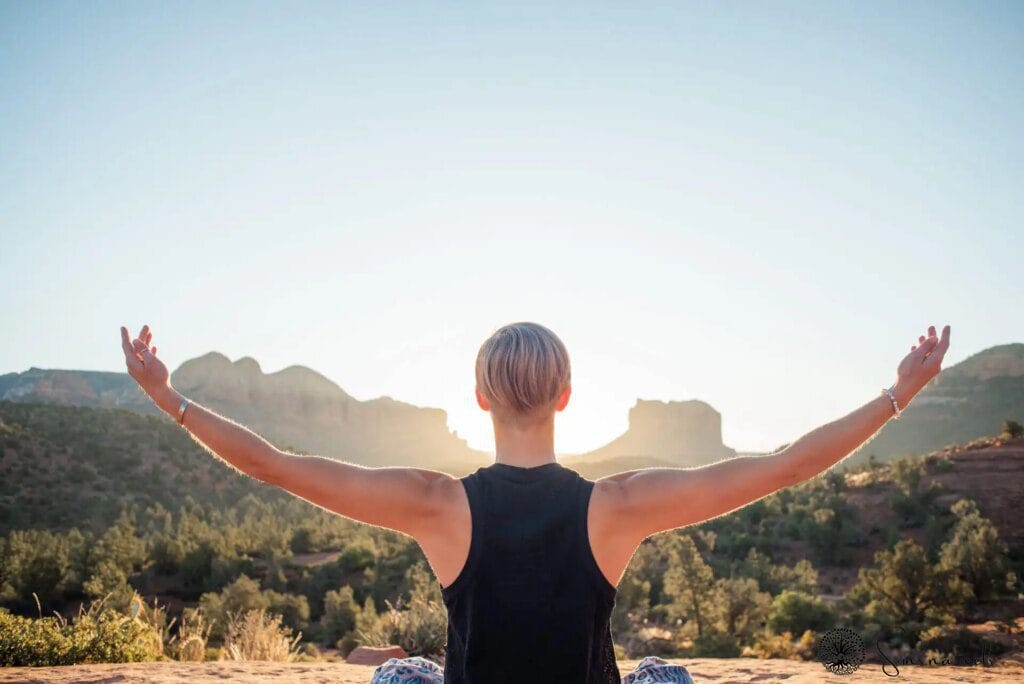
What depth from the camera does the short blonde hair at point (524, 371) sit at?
2111 millimetres

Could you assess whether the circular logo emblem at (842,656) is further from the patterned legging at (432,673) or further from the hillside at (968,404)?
the hillside at (968,404)

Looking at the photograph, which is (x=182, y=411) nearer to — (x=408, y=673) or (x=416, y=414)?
(x=408, y=673)

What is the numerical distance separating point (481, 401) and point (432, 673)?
1060 millimetres

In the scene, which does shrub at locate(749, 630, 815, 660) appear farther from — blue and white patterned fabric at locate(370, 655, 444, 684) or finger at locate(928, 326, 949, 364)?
blue and white patterned fabric at locate(370, 655, 444, 684)

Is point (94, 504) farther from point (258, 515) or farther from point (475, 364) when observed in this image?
point (475, 364)

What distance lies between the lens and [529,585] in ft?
6.71

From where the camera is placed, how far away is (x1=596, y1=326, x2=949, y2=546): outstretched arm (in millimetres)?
2070

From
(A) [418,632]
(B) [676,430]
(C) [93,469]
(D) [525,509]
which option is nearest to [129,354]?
(D) [525,509]

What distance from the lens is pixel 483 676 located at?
2.08 metres

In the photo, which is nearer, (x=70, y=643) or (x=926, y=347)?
(x=926, y=347)

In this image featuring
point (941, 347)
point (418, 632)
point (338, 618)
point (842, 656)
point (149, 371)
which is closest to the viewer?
point (149, 371)


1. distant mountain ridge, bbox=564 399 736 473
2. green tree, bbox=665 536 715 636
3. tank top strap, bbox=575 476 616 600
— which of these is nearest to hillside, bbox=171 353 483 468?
distant mountain ridge, bbox=564 399 736 473

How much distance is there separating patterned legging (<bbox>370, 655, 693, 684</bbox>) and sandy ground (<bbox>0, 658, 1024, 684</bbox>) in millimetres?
3652

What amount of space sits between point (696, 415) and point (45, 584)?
383 feet
